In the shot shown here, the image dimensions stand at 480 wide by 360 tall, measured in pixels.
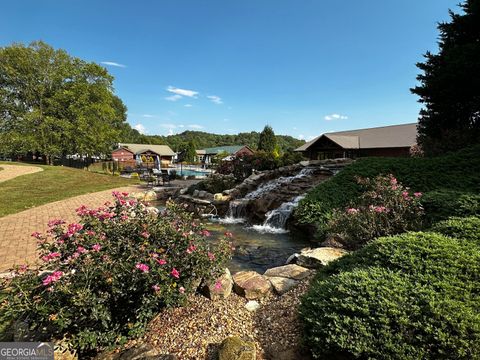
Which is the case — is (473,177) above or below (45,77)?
below

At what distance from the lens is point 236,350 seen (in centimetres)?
207

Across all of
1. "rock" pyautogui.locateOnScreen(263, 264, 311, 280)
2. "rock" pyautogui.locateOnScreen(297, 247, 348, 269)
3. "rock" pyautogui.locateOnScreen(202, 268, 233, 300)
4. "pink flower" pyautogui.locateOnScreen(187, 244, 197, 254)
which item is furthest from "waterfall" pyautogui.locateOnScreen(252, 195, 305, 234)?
"pink flower" pyautogui.locateOnScreen(187, 244, 197, 254)

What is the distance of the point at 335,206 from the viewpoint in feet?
22.5

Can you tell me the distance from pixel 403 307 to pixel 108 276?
2346mm

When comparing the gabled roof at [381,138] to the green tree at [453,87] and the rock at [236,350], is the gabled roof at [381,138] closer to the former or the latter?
the green tree at [453,87]

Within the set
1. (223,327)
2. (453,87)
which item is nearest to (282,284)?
(223,327)

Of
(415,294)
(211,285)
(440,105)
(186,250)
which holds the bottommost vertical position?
(211,285)

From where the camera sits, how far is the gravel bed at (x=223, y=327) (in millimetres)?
2248

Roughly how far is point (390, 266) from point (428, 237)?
2.11 feet

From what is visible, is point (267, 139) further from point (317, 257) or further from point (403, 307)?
point (403, 307)

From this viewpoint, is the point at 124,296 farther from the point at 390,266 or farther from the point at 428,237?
the point at 428,237

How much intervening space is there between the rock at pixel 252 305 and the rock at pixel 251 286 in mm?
94

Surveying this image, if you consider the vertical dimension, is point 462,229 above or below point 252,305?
above

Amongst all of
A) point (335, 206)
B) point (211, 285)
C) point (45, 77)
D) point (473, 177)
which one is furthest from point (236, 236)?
point (45, 77)
